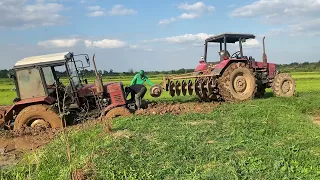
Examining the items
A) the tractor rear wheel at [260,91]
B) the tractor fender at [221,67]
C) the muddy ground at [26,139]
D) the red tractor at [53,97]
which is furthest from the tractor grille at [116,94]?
the tractor rear wheel at [260,91]

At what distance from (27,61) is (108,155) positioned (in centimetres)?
620

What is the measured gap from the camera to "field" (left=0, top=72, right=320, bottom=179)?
5.27m

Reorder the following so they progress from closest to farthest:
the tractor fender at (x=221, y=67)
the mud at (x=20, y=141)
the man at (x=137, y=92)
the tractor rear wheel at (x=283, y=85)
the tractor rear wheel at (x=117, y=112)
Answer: the mud at (x=20, y=141) < the tractor rear wheel at (x=117, y=112) < the man at (x=137, y=92) < the tractor fender at (x=221, y=67) < the tractor rear wheel at (x=283, y=85)

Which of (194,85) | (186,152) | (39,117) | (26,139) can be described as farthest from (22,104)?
(186,152)

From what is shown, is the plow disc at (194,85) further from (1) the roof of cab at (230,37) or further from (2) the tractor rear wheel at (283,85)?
(2) the tractor rear wheel at (283,85)

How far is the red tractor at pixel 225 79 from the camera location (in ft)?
45.8

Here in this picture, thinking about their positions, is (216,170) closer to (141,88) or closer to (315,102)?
(141,88)

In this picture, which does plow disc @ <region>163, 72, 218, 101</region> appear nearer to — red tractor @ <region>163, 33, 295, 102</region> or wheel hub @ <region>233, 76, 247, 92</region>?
red tractor @ <region>163, 33, 295, 102</region>

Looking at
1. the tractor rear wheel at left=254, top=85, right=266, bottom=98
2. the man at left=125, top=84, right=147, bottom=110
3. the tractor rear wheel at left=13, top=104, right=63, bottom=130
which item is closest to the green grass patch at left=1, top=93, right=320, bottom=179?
the tractor rear wheel at left=13, top=104, right=63, bottom=130

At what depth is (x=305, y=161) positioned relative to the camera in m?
5.51

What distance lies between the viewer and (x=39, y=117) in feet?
36.5

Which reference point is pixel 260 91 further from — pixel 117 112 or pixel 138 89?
pixel 117 112

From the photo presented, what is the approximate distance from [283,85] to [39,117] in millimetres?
9858

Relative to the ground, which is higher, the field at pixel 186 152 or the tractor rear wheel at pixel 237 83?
the tractor rear wheel at pixel 237 83
